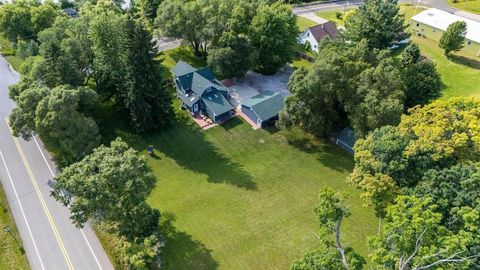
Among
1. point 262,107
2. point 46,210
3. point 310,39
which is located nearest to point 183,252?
point 46,210

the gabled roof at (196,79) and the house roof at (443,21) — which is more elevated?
the house roof at (443,21)

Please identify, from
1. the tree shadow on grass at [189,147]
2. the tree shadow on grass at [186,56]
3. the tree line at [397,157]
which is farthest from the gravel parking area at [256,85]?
the tree line at [397,157]

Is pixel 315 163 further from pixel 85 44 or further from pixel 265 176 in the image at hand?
pixel 85 44

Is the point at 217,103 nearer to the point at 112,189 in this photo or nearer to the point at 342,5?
the point at 112,189

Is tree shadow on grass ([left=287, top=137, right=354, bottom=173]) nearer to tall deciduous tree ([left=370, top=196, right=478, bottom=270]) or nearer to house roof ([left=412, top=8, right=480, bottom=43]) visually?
tall deciduous tree ([left=370, top=196, right=478, bottom=270])

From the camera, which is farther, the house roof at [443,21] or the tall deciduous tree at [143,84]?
the house roof at [443,21]

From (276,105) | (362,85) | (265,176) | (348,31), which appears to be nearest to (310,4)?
(348,31)

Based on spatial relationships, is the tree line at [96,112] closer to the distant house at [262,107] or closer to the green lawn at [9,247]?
the green lawn at [9,247]
